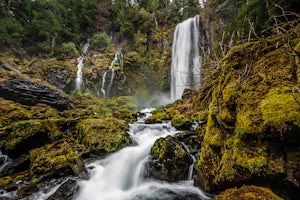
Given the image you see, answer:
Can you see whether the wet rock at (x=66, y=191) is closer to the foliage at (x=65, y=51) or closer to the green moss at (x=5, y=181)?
the green moss at (x=5, y=181)

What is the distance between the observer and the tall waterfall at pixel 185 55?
19344 millimetres

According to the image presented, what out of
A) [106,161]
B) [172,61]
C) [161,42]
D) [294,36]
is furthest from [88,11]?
[294,36]

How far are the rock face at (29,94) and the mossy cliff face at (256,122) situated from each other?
37.4 feet

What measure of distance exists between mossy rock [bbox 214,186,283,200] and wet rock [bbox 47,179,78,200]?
119 inches

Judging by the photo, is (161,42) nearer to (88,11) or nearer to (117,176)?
(88,11)

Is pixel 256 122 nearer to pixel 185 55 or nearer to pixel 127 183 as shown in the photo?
pixel 127 183

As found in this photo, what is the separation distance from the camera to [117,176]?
203 inches

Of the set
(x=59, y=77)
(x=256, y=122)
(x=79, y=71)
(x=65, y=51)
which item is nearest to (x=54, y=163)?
(x=256, y=122)

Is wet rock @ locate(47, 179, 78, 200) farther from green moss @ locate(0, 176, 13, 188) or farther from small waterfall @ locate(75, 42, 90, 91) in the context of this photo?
small waterfall @ locate(75, 42, 90, 91)

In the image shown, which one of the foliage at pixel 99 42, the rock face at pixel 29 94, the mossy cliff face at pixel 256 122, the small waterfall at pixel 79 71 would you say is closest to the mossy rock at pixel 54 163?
the mossy cliff face at pixel 256 122

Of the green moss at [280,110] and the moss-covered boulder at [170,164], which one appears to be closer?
the green moss at [280,110]

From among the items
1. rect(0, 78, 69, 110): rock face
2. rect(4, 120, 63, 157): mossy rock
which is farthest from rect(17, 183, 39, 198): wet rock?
rect(0, 78, 69, 110): rock face

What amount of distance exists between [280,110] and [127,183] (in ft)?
12.4

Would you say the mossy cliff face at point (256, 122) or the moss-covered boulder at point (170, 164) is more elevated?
the mossy cliff face at point (256, 122)
